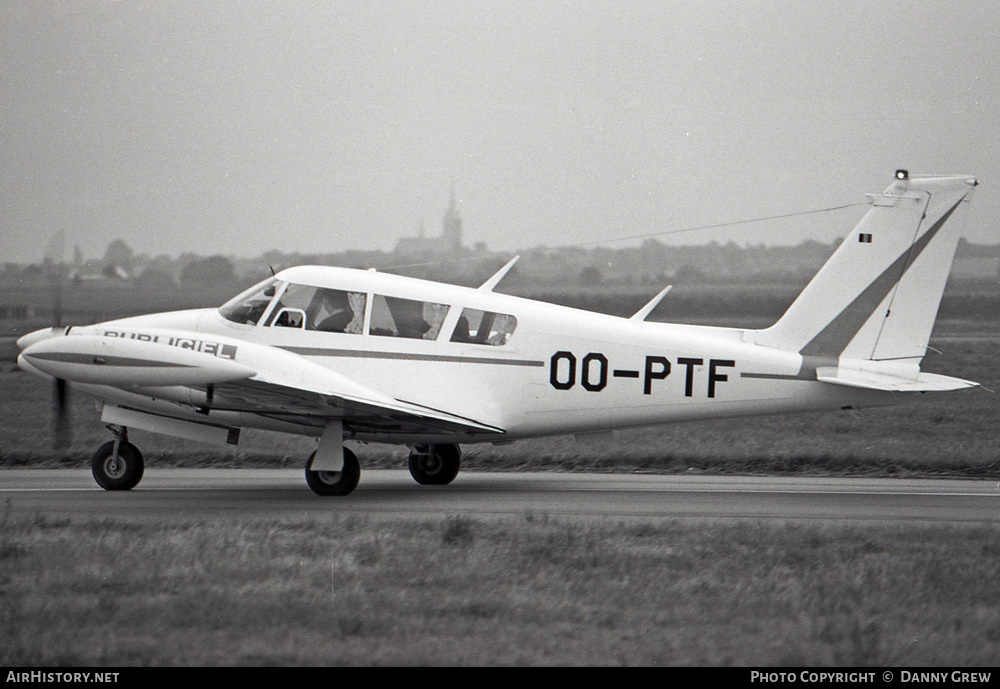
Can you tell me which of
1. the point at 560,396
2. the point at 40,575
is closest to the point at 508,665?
the point at 40,575

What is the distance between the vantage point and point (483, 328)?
513 inches

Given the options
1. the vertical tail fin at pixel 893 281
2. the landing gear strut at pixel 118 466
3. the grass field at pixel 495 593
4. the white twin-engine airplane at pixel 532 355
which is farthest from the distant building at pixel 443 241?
the grass field at pixel 495 593

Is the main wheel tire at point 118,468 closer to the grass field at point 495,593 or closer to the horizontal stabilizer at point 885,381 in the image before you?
the grass field at point 495,593

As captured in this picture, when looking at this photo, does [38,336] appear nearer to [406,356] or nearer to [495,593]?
[406,356]

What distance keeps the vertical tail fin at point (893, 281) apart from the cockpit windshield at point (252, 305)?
6192 millimetres

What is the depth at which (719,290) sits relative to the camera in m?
35.8

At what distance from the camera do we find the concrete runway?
36.6 ft

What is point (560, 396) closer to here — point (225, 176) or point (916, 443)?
point (916, 443)

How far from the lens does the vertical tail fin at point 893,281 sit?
499 inches

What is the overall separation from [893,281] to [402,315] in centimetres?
576

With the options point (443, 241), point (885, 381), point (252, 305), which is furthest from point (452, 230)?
point (885, 381)

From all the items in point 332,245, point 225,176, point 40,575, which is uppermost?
point 225,176

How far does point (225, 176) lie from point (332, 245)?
288 inches

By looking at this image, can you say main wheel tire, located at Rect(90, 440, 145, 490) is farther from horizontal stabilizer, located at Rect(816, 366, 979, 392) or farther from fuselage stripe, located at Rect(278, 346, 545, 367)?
horizontal stabilizer, located at Rect(816, 366, 979, 392)
